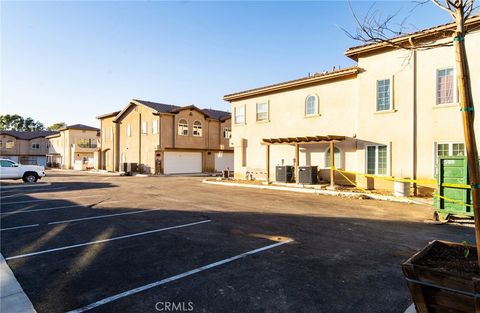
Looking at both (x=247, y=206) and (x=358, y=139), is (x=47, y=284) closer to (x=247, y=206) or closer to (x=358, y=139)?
(x=247, y=206)

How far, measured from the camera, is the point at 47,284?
185 inches

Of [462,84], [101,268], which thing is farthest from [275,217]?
[462,84]

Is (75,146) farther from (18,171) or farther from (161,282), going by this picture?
(161,282)

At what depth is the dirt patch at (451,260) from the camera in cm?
304

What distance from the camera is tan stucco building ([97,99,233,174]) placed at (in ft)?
117

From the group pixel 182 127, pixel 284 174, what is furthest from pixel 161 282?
pixel 182 127

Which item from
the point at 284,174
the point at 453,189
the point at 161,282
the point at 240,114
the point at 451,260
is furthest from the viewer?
the point at 240,114

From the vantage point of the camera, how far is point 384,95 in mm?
16062

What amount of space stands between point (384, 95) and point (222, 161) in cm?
2801

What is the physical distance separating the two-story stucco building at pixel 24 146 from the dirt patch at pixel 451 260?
7443 centimetres

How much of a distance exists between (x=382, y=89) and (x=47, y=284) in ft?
54.2

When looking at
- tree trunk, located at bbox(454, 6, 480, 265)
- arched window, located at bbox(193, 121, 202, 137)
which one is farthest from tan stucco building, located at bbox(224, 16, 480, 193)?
arched window, located at bbox(193, 121, 202, 137)

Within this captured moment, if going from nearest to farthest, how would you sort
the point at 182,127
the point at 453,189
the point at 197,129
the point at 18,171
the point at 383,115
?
the point at 453,189, the point at 383,115, the point at 18,171, the point at 182,127, the point at 197,129

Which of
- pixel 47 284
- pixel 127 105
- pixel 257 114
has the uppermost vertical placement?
pixel 127 105
